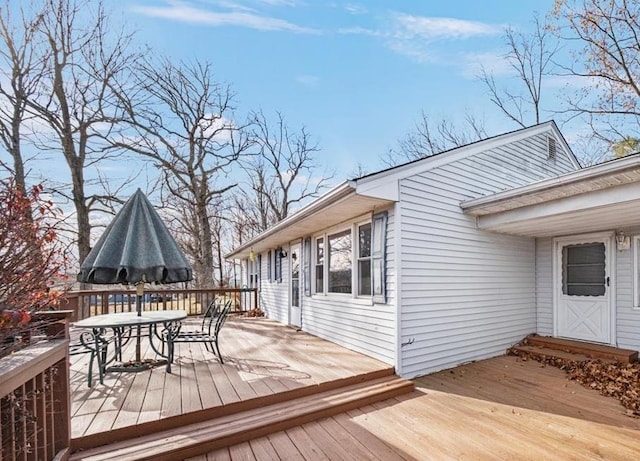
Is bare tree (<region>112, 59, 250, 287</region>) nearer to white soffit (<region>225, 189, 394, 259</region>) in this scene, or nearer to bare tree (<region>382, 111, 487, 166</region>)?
white soffit (<region>225, 189, 394, 259</region>)

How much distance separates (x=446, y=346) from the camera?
5359 mm

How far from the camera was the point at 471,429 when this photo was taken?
338cm

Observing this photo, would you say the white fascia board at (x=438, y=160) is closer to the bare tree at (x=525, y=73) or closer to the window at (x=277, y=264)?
the window at (x=277, y=264)

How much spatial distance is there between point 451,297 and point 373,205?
2.03m

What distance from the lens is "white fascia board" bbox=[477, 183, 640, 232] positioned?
3955 millimetres

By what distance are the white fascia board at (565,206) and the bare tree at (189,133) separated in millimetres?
11387

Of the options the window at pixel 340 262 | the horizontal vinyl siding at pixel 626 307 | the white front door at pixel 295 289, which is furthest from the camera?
the white front door at pixel 295 289

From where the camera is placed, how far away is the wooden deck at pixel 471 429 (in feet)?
9.68

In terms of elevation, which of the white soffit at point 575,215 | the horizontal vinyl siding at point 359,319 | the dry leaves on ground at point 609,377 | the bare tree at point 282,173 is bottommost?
the dry leaves on ground at point 609,377

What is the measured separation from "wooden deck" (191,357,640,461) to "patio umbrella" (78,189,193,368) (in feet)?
7.05

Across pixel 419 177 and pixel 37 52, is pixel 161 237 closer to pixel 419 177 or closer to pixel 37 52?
pixel 419 177

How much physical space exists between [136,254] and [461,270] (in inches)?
194

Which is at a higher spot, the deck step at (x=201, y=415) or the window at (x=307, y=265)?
the window at (x=307, y=265)

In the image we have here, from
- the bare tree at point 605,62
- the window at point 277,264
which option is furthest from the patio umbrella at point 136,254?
the bare tree at point 605,62
